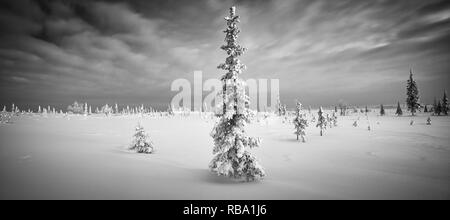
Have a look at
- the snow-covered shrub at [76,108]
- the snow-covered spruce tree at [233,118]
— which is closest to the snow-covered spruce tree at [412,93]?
the snow-covered spruce tree at [233,118]

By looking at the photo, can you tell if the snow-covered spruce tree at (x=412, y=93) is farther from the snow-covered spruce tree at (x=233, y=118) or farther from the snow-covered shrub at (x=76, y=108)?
the snow-covered shrub at (x=76, y=108)

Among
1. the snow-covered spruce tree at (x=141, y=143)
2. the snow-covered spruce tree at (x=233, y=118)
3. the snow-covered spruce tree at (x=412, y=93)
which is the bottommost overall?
the snow-covered spruce tree at (x=141, y=143)

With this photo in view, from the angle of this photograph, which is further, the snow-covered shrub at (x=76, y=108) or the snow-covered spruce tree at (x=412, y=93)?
the snow-covered shrub at (x=76, y=108)

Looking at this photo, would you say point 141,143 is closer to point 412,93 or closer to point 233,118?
point 233,118

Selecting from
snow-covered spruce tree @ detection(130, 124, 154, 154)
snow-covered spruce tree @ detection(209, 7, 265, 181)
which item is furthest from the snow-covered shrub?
snow-covered spruce tree @ detection(209, 7, 265, 181)

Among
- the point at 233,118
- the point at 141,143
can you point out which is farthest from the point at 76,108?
the point at 233,118

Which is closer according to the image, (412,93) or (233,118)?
(233,118)

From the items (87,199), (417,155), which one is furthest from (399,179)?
(87,199)

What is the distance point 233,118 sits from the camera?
1566cm

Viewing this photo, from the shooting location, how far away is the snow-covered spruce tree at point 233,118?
15.1 metres

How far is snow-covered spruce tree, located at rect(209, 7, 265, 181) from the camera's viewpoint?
15133 mm

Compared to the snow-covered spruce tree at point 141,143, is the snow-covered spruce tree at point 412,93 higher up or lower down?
higher up
